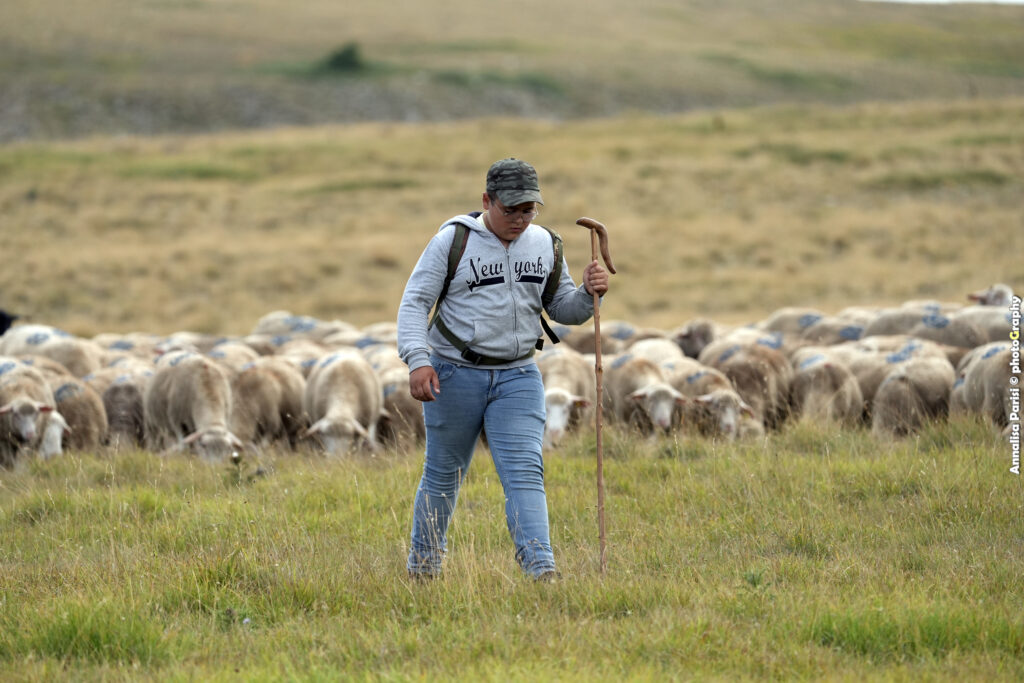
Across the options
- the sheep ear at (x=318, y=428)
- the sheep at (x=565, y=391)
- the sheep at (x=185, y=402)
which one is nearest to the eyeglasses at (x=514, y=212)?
the sheep at (x=565, y=391)

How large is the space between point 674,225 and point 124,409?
68.3 feet

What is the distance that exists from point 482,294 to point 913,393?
711 centimetres

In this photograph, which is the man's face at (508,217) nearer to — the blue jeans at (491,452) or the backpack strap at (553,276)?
the backpack strap at (553,276)

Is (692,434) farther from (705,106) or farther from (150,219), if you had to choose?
(705,106)

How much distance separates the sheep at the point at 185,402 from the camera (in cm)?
1123

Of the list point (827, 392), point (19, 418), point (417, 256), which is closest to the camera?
point (19, 418)

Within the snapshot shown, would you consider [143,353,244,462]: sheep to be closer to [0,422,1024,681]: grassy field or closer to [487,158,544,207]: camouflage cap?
[0,422,1024,681]: grassy field

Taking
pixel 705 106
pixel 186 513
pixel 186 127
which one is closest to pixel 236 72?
pixel 186 127

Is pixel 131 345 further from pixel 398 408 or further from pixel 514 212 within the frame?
pixel 514 212

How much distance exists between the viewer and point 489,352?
556 cm

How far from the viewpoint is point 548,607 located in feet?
16.9

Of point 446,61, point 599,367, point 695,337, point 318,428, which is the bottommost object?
point 318,428

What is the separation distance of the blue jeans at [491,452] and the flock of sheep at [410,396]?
4196mm

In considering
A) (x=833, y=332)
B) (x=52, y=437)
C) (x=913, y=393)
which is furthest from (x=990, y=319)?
(x=52, y=437)
